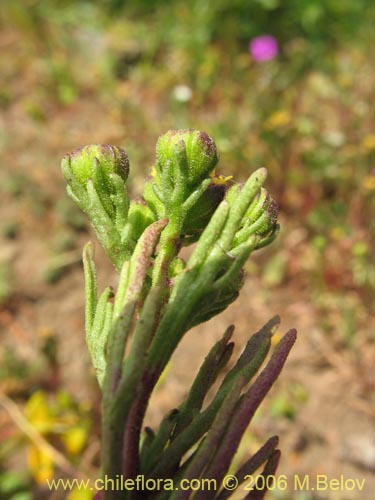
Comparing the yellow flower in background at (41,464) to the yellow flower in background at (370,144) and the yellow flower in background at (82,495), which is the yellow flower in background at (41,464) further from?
the yellow flower in background at (370,144)

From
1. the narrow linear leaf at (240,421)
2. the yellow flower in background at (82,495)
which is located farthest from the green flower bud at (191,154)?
the yellow flower in background at (82,495)

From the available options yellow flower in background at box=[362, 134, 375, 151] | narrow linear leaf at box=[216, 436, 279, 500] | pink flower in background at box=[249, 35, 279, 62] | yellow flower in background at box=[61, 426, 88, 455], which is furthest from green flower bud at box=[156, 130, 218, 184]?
pink flower in background at box=[249, 35, 279, 62]

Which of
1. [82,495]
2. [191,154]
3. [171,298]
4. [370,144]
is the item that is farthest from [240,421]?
[370,144]

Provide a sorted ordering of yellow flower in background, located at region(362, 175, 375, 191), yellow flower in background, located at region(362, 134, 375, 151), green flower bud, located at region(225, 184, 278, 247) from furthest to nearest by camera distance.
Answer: yellow flower in background, located at region(362, 134, 375, 151) < yellow flower in background, located at region(362, 175, 375, 191) < green flower bud, located at region(225, 184, 278, 247)

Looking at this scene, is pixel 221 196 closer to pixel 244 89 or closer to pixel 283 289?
pixel 283 289

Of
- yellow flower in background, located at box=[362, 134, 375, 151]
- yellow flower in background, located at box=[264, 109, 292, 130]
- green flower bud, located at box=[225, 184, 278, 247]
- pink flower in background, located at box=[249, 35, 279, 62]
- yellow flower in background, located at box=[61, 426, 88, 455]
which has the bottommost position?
yellow flower in background, located at box=[61, 426, 88, 455]

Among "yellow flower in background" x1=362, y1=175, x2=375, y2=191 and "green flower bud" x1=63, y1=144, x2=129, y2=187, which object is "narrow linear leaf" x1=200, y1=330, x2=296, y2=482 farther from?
"yellow flower in background" x1=362, y1=175, x2=375, y2=191

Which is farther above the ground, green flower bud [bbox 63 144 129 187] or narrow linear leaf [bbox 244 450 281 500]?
green flower bud [bbox 63 144 129 187]
